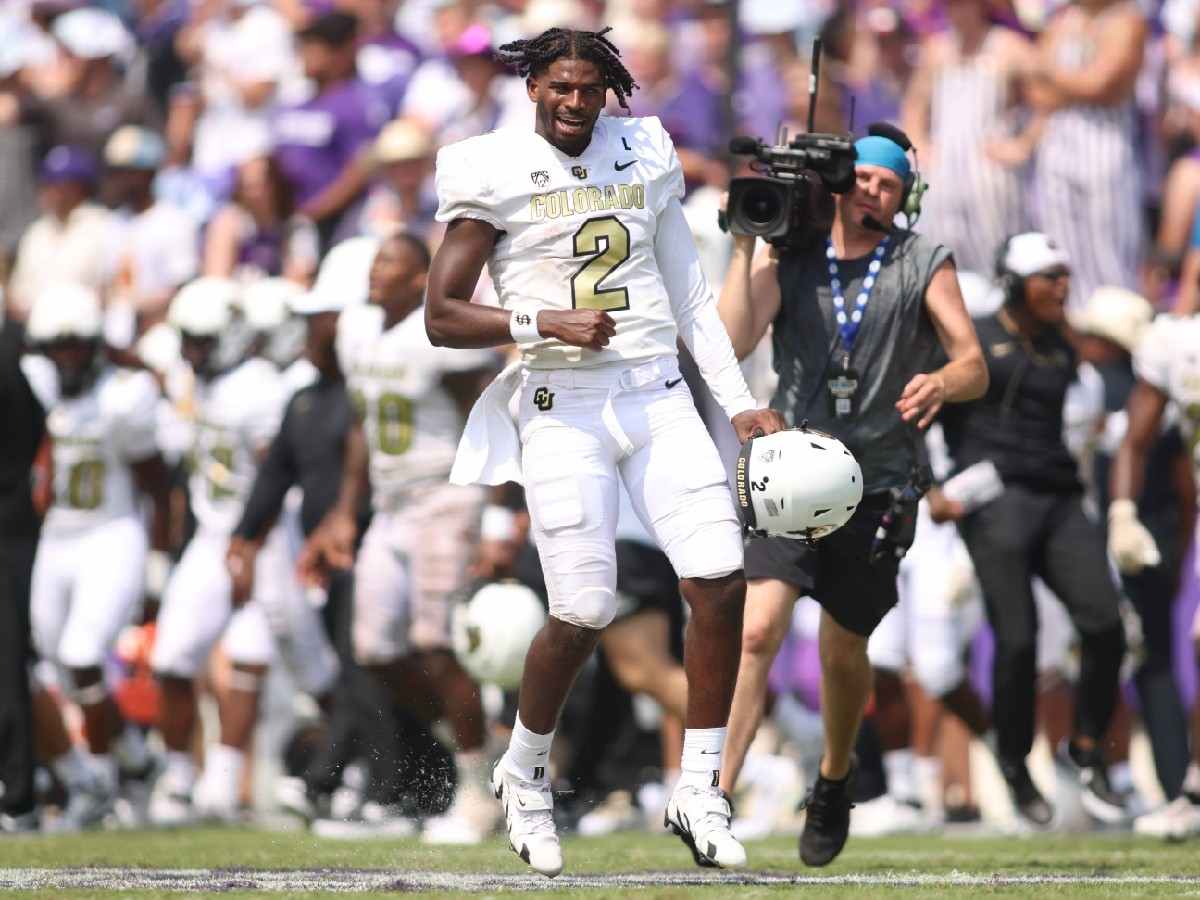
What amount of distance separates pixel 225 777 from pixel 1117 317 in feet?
15.7

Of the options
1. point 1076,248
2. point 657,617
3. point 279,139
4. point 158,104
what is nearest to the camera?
point 657,617

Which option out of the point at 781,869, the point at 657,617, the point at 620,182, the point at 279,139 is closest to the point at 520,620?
the point at 657,617

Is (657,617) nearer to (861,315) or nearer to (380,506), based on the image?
(380,506)

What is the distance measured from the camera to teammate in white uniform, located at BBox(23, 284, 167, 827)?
12.9m

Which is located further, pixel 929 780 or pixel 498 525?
pixel 929 780

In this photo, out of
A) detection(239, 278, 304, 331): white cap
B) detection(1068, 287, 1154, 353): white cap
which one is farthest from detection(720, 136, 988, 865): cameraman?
detection(239, 278, 304, 331): white cap

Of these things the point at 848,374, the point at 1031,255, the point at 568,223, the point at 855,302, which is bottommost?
the point at 848,374

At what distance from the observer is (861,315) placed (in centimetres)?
858

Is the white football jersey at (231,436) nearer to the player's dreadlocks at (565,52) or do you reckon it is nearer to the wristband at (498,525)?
the wristband at (498,525)

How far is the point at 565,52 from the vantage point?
7.66 meters

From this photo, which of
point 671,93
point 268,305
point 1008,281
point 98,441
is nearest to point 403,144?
point 268,305

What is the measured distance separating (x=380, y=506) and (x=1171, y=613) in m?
3.52

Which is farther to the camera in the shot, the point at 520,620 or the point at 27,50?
the point at 27,50

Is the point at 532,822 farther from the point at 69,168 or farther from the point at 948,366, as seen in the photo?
the point at 69,168
